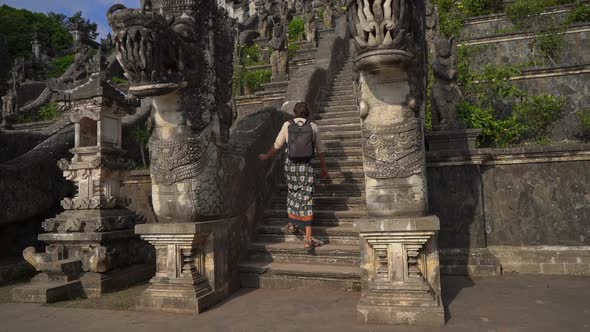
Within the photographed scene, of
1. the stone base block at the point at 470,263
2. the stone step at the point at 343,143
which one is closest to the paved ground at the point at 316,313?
the stone base block at the point at 470,263

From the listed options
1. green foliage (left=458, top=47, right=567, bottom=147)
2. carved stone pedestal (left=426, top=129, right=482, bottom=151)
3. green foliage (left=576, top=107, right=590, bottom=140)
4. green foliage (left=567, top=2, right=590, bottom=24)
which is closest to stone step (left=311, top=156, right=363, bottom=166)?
carved stone pedestal (left=426, top=129, right=482, bottom=151)

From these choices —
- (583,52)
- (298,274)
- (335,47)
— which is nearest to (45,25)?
(335,47)

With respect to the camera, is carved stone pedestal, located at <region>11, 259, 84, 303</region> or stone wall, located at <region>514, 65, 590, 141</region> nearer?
carved stone pedestal, located at <region>11, 259, 84, 303</region>

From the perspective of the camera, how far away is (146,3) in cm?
503

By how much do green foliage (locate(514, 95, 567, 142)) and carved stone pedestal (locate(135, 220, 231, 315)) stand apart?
8.27 m

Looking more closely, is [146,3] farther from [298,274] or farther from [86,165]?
[298,274]

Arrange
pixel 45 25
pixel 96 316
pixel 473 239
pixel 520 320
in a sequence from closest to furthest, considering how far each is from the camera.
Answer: pixel 520 320
pixel 96 316
pixel 473 239
pixel 45 25

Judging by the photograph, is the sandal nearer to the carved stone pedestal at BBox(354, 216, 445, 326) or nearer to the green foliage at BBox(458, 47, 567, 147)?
the carved stone pedestal at BBox(354, 216, 445, 326)

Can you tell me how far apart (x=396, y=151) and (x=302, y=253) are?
6.68ft

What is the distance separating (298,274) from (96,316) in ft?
7.04

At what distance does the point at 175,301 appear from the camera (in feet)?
15.0

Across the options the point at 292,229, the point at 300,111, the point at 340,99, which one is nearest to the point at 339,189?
the point at 292,229

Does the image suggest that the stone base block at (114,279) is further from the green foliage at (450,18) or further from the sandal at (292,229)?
the green foliage at (450,18)

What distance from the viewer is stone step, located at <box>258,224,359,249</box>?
19.5ft
